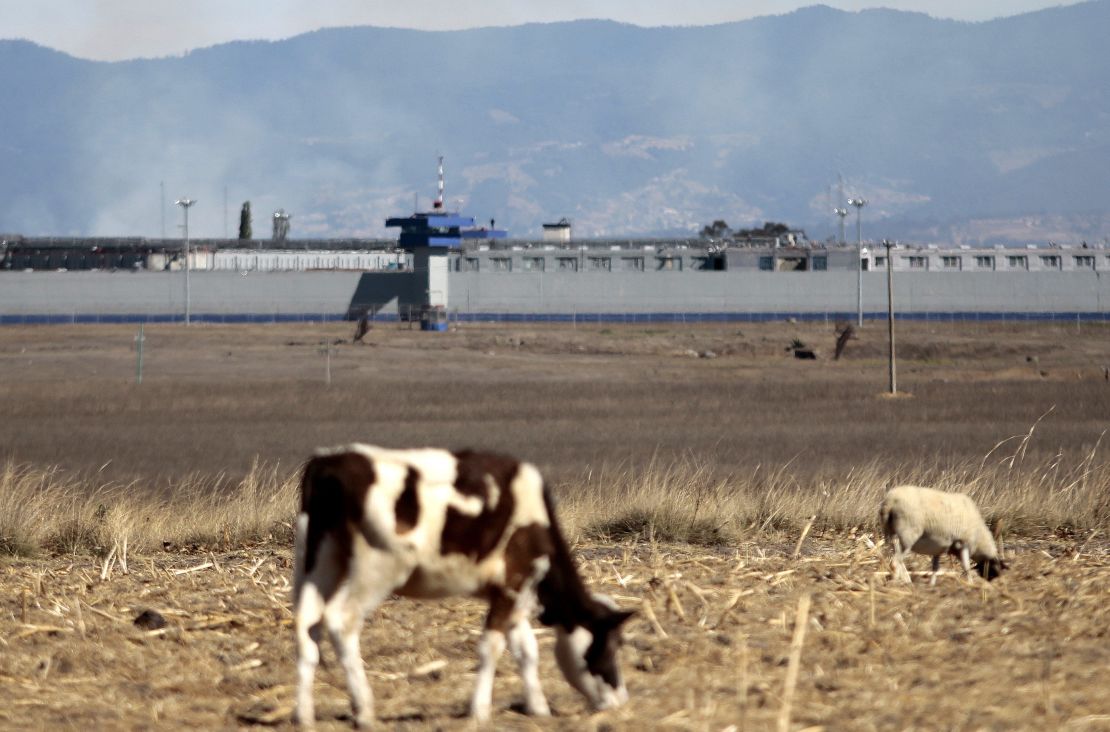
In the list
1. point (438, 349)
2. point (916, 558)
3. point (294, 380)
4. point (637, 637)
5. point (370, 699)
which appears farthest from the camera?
point (438, 349)

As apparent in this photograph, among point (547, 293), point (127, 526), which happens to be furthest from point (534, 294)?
point (127, 526)

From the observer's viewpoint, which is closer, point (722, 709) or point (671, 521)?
point (722, 709)

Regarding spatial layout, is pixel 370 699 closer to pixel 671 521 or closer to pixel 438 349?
pixel 671 521

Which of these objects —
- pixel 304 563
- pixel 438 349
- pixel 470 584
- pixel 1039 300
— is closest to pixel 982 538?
pixel 470 584

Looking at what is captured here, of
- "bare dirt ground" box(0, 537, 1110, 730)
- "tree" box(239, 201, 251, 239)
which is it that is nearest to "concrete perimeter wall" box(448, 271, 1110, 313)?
"tree" box(239, 201, 251, 239)

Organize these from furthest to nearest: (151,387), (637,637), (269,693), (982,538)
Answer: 1. (151,387)
2. (982,538)
3. (637,637)
4. (269,693)

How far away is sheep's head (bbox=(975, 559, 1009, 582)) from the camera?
11530 millimetres

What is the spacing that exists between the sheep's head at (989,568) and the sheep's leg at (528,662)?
5.13 meters

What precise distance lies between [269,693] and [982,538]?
20.5 ft

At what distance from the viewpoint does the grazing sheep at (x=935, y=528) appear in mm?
11547

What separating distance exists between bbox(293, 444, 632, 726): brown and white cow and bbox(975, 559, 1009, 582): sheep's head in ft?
15.9

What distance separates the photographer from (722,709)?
7812 mm

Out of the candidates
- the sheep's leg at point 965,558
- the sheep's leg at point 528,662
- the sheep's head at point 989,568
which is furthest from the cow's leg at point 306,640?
the sheep's head at point 989,568

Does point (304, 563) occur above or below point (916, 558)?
above
